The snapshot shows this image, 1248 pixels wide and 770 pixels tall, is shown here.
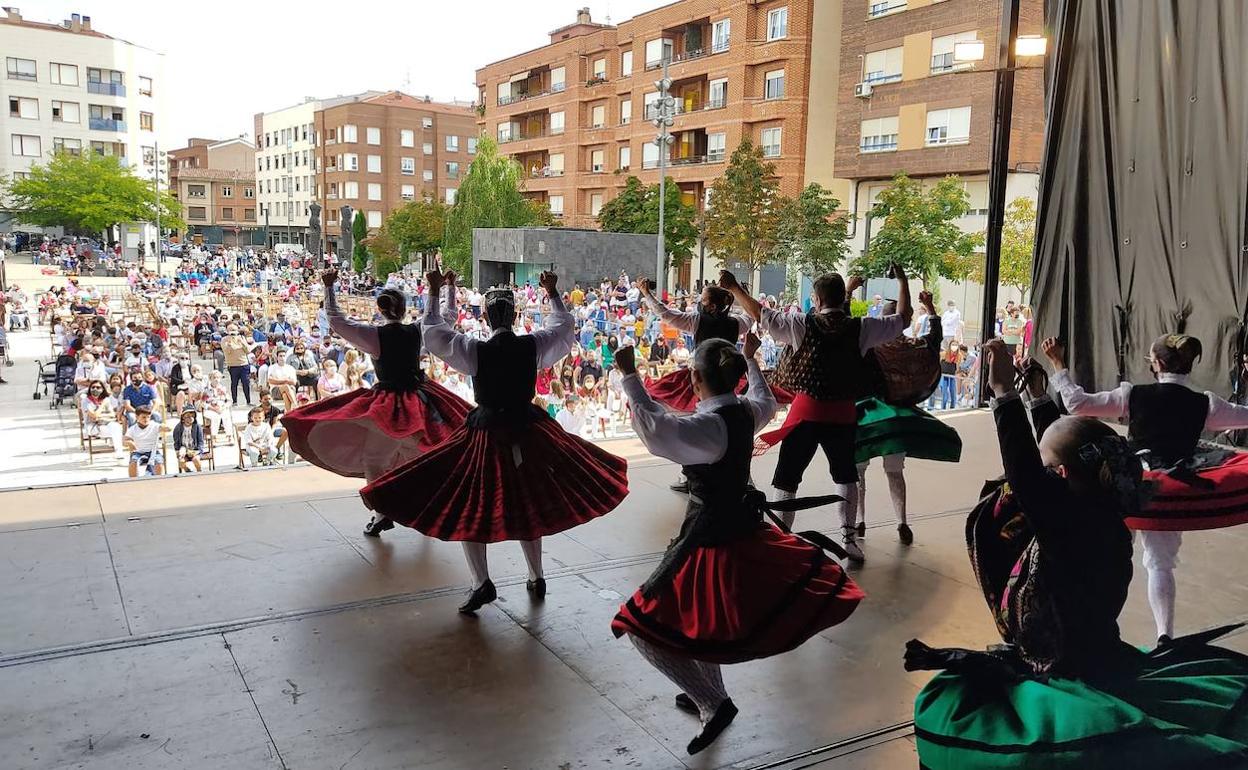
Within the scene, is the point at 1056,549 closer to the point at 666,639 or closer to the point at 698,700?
the point at 666,639

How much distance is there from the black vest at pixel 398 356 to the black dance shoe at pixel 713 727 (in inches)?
116

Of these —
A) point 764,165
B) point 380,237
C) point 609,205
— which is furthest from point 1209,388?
point 380,237

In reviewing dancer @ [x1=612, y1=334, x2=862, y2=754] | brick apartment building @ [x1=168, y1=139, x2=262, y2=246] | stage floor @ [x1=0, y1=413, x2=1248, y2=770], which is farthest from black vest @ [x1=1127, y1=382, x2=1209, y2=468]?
brick apartment building @ [x1=168, y1=139, x2=262, y2=246]

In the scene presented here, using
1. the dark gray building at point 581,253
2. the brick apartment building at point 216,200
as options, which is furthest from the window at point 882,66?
the brick apartment building at point 216,200

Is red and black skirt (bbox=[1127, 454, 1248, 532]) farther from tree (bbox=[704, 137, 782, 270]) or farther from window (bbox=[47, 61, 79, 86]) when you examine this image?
window (bbox=[47, 61, 79, 86])

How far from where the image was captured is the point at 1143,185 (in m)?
8.34

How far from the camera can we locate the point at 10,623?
418 cm

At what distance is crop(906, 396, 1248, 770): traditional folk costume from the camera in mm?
2010

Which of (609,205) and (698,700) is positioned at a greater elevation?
(609,205)

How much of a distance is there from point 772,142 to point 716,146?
2934mm

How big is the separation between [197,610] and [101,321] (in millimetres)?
16294

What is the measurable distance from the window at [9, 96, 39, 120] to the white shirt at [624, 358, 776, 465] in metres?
58.0

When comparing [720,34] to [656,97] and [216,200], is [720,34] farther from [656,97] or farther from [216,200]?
[216,200]

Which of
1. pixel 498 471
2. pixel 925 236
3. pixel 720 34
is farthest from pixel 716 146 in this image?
pixel 498 471
